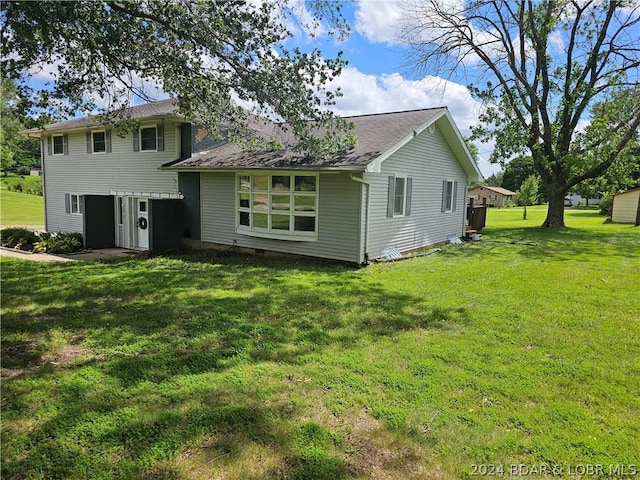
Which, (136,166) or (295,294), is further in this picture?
(136,166)

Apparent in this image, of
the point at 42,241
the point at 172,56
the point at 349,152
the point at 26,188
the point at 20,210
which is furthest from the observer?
the point at 26,188

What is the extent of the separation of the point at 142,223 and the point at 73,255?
2.32 meters

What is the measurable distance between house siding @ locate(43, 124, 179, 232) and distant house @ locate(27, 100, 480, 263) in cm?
5

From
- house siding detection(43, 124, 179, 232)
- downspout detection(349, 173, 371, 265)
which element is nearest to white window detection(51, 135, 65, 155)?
house siding detection(43, 124, 179, 232)

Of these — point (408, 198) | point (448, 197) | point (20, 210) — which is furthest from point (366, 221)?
point (20, 210)

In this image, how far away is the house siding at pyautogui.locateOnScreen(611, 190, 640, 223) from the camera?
2486cm

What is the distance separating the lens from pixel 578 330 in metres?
5.48

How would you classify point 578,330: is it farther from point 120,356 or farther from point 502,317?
point 120,356

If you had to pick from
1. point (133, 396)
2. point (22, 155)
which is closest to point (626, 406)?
point (133, 396)

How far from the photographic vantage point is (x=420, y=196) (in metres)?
13.2

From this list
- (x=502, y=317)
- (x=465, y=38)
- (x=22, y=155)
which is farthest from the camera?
(x=22, y=155)

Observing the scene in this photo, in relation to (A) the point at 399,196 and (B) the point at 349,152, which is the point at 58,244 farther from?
(A) the point at 399,196

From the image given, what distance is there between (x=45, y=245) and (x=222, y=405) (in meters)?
12.9

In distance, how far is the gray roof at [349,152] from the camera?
33.0ft
